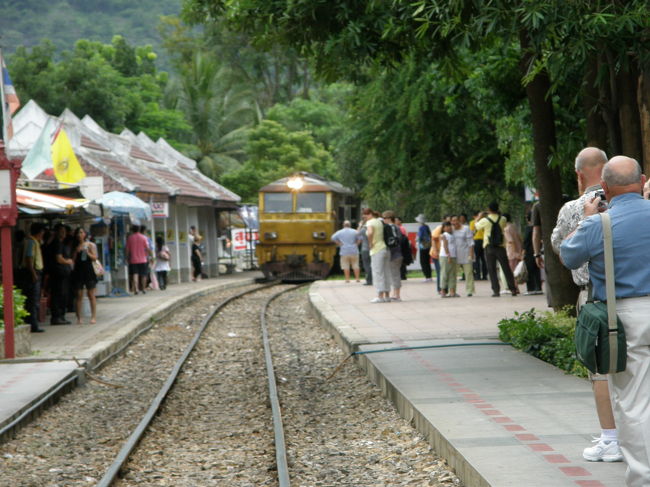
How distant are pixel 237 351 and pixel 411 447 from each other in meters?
8.16

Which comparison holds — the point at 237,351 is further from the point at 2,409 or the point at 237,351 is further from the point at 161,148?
the point at 161,148

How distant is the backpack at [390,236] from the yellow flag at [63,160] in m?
6.99

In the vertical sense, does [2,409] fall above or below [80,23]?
below

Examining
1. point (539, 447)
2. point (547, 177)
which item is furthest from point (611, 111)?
point (539, 447)

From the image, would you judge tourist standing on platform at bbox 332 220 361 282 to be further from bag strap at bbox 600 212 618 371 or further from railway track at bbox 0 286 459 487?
bag strap at bbox 600 212 618 371

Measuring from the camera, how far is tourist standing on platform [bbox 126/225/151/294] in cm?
2810

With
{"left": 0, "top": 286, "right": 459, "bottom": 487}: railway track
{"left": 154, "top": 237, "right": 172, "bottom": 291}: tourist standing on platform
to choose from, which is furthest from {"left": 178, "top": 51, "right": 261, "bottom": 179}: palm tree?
{"left": 0, "top": 286, "right": 459, "bottom": 487}: railway track

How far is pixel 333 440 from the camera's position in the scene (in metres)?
9.13

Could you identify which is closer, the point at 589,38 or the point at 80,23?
the point at 589,38

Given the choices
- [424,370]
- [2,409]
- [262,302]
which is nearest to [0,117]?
[2,409]

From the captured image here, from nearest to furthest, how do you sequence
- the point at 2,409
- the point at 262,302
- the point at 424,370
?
the point at 2,409 → the point at 424,370 → the point at 262,302

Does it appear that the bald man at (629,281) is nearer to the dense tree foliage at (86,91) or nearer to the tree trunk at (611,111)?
the tree trunk at (611,111)

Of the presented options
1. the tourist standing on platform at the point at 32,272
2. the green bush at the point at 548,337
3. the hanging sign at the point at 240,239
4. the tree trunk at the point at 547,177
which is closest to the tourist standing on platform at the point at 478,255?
the tourist standing on platform at the point at 32,272

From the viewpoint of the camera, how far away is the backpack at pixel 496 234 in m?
20.2
